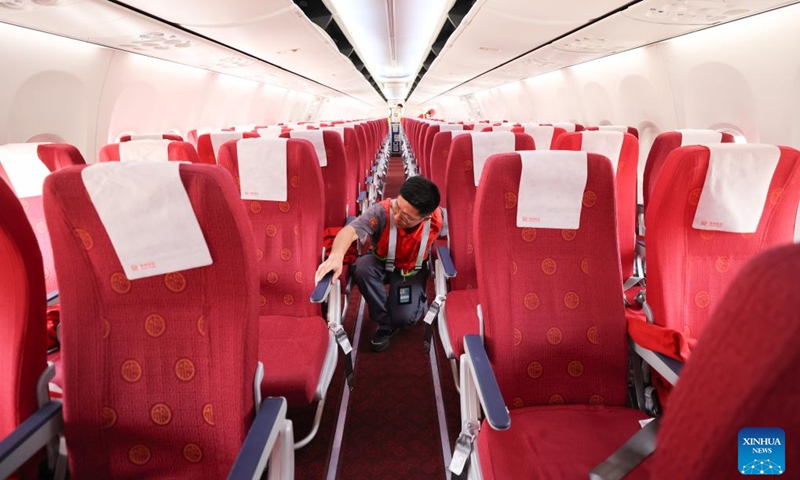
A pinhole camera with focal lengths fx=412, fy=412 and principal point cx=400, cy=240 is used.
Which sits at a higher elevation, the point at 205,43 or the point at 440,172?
the point at 205,43

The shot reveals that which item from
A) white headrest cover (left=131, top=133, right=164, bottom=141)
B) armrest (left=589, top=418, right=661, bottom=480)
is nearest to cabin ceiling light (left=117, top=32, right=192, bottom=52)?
white headrest cover (left=131, top=133, right=164, bottom=141)

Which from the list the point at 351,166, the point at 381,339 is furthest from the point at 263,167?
the point at 351,166

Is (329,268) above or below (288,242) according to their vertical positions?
below

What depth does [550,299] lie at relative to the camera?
4.87 feet

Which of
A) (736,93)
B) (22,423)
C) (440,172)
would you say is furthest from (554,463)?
(736,93)

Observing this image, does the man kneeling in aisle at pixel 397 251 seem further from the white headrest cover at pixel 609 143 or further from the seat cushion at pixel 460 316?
the white headrest cover at pixel 609 143

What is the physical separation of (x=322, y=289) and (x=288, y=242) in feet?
1.23

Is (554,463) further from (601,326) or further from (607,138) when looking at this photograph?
(607,138)

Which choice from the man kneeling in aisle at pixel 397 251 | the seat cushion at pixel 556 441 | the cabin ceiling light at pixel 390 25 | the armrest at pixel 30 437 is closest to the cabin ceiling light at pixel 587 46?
the cabin ceiling light at pixel 390 25

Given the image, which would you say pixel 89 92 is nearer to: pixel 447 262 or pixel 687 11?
pixel 447 262

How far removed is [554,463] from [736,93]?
448 cm

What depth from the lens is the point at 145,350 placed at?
1143 mm

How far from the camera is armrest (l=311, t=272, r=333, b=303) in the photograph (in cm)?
177

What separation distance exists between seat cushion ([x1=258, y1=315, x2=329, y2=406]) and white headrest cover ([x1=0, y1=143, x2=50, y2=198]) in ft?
4.60
